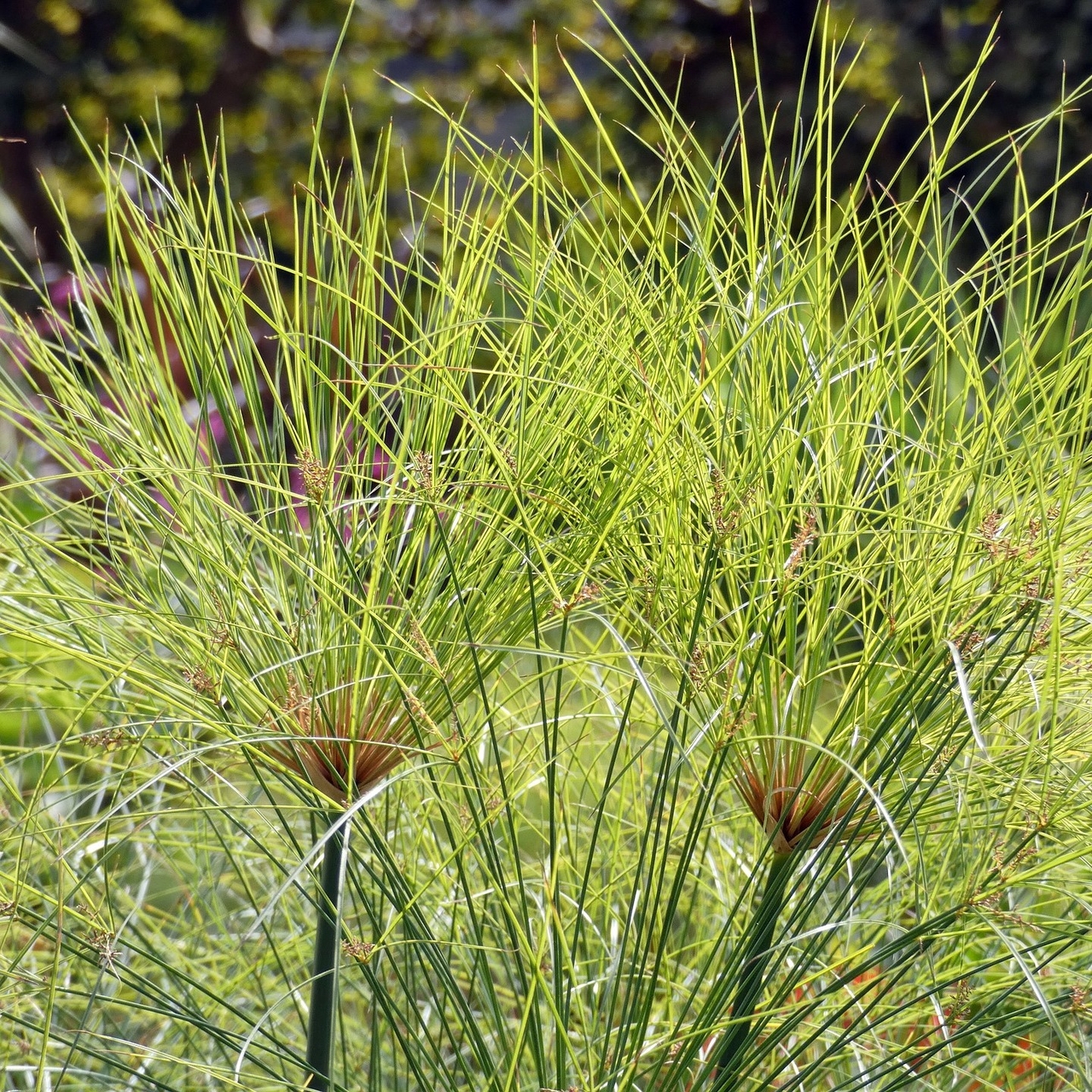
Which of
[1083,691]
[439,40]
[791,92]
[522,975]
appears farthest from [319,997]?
[439,40]

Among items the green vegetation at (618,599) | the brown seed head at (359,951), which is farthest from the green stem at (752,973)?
the brown seed head at (359,951)

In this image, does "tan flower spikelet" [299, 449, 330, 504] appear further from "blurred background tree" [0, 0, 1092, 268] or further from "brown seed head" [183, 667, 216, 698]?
"blurred background tree" [0, 0, 1092, 268]

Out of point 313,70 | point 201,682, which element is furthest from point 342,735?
point 313,70

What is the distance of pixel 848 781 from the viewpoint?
0.44 m

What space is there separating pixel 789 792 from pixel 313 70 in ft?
10.5

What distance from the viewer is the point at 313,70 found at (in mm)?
3293

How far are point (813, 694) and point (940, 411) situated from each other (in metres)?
0.12

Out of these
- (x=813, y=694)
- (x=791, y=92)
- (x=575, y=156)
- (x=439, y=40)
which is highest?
(x=439, y=40)

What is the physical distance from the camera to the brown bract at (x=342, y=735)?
45 cm

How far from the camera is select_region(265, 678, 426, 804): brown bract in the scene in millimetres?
452

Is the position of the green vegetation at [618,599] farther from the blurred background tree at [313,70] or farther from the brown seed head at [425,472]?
the blurred background tree at [313,70]

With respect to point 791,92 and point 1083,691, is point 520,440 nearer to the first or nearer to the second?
point 1083,691

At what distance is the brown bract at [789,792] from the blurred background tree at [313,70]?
2589mm

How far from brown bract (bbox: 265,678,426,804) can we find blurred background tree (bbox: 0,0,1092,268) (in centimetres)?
260
